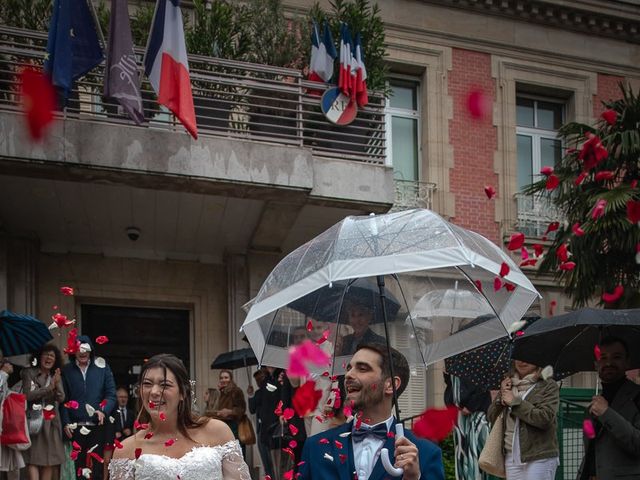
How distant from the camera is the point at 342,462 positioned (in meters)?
5.34

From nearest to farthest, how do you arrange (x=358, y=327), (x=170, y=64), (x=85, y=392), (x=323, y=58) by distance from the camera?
(x=358, y=327) < (x=85, y=392) < (x=170, y=64) < (x=323, y=58)

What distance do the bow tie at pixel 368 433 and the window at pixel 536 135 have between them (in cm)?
1540

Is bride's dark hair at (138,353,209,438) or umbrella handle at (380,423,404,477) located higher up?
bride's dark hair at (138,353,209,438)

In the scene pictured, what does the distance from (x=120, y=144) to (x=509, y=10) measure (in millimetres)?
9665

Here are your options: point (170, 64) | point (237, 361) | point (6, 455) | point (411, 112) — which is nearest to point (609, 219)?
point (237, 361)

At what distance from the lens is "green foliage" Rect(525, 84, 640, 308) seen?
1414 cm

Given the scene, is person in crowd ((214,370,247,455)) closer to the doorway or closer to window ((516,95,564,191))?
the doorway

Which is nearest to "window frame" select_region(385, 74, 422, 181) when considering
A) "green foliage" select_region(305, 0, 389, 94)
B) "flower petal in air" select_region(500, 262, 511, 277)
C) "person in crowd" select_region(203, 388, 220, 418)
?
"green foliage" select_region(305, 0, 389, 94)

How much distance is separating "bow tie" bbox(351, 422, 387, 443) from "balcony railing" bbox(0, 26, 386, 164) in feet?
29.6

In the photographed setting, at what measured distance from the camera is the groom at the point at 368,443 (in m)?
5.29

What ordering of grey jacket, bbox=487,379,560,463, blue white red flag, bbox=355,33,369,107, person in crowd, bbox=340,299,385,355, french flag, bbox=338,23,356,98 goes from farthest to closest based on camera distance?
blue white red flag, bbox=355,33,369,107 < french flag, bbox=338,23,356,98 < grey jacket, bbox=487,379,560,463 < person in crowd, bbox=340,299,385,355

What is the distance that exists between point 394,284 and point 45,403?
5617mm

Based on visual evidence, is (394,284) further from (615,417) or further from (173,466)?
(173,466)

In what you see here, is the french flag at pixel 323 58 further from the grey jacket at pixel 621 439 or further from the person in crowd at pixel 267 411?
the grey jacket at pixel 621 439
